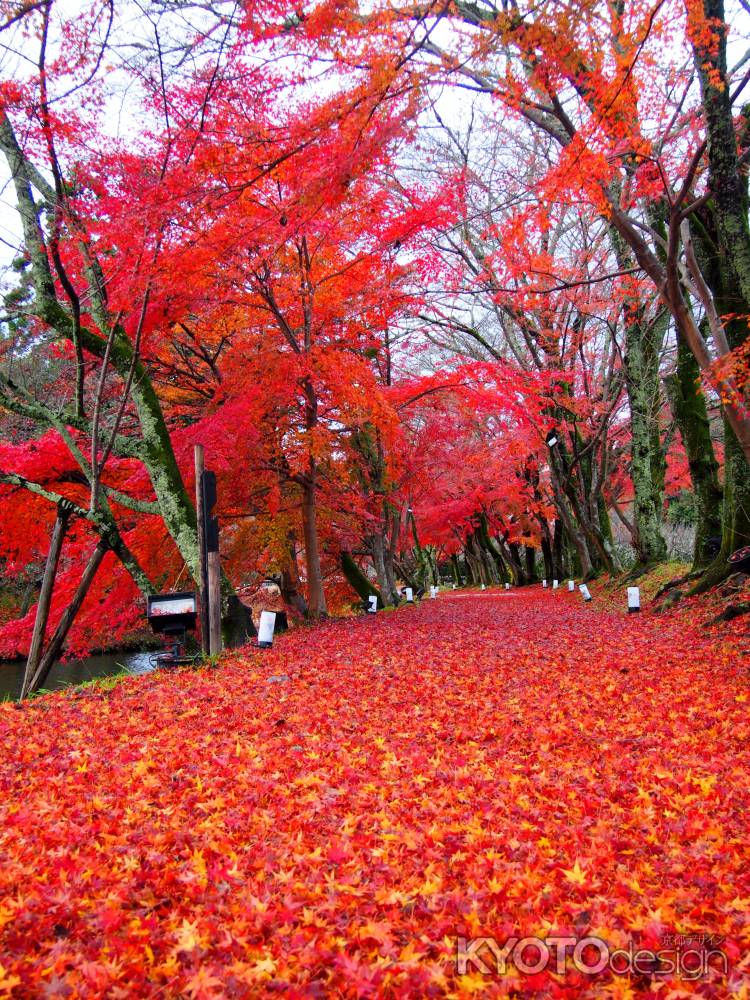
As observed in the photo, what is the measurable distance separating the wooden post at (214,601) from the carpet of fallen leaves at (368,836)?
2.31 metres

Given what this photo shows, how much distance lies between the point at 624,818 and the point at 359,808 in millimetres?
1426

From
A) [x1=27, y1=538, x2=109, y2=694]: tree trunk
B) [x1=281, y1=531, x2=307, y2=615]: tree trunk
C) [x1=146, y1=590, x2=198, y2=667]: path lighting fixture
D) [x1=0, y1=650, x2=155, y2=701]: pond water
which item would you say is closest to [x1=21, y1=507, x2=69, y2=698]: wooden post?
[x1=27, y1=538, x2=109, y2=694]: tree trunk

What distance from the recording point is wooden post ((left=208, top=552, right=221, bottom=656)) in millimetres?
8703

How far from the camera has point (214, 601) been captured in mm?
8828

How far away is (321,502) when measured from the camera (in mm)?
17281

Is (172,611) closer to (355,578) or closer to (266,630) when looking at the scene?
(266,630)

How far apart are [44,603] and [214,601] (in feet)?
7.07

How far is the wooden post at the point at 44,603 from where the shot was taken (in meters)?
8.30

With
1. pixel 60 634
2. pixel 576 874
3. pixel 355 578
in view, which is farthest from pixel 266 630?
pixel 355 578

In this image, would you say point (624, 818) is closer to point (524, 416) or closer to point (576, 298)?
point (576, 298)

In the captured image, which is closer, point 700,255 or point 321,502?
point 700,255

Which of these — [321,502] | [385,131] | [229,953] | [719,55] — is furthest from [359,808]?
[321,502]

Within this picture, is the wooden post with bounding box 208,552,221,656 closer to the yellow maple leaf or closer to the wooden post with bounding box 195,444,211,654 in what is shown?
the wooden post with bounding box 195,444,211,654

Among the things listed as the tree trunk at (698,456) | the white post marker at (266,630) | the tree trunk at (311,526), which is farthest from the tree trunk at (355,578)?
the tree trunk at (698,456)
